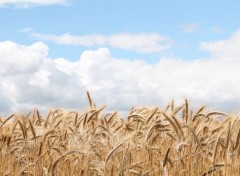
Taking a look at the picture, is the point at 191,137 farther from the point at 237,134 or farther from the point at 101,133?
the point at 101,133

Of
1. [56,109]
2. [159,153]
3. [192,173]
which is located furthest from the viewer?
[56,109]

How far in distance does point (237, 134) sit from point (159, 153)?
3.25 ft

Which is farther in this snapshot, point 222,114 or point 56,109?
point 56,109

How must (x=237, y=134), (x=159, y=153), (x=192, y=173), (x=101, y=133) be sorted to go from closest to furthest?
(x=237, y=134), (x=192, y=173), (x=159, y=153), (x=101, y=133)

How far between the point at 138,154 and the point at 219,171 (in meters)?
0.85

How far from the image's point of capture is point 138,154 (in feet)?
15.2

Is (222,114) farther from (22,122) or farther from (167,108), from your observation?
(22,122)

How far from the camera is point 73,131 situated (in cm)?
488

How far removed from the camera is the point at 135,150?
4867mm

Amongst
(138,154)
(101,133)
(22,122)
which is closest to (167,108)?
(101,133)

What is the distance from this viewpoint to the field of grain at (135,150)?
3.90 metres

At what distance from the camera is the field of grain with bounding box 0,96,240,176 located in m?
3.90

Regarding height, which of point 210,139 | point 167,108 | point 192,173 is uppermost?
point 167,108

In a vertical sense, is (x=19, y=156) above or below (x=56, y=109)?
below
